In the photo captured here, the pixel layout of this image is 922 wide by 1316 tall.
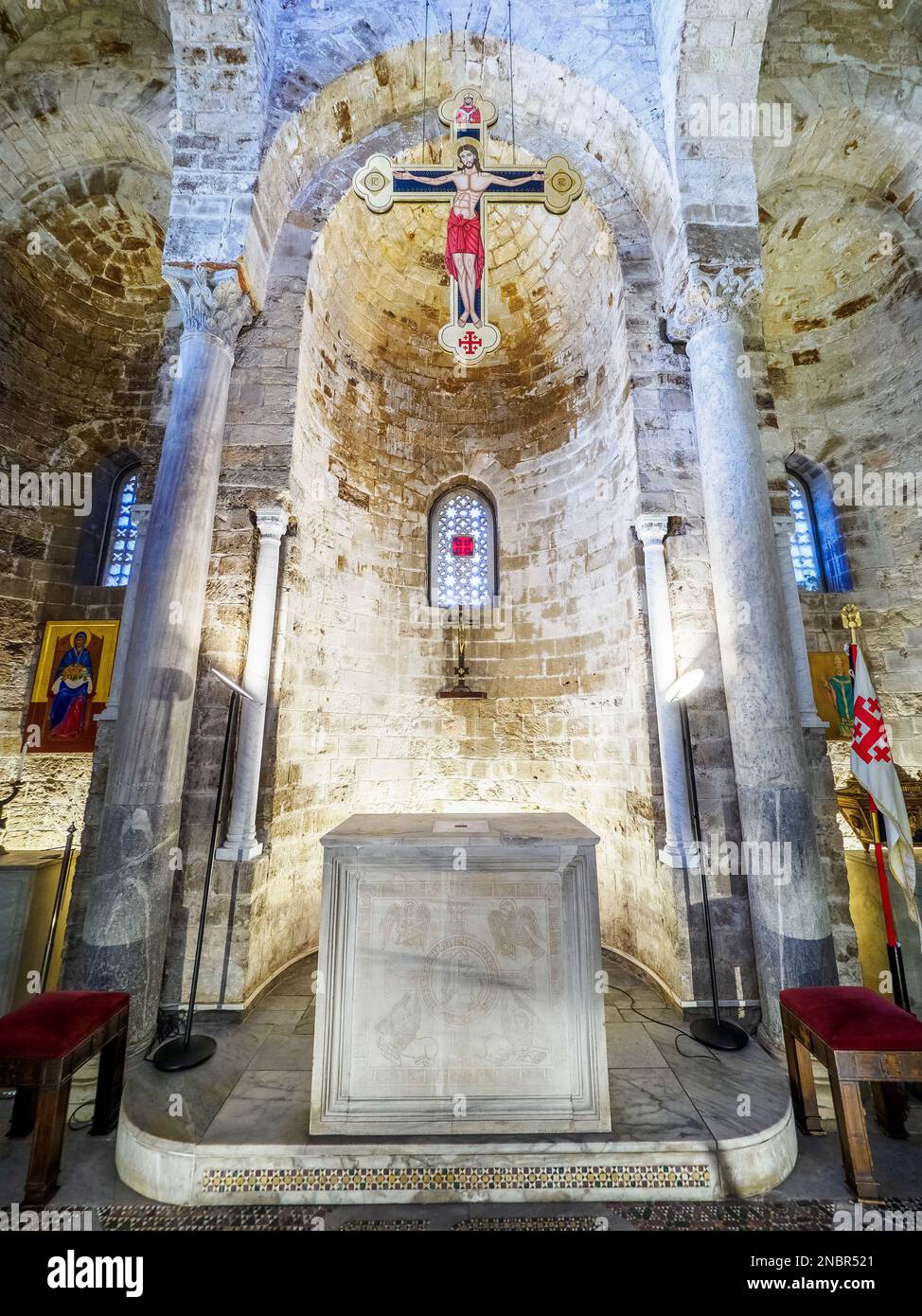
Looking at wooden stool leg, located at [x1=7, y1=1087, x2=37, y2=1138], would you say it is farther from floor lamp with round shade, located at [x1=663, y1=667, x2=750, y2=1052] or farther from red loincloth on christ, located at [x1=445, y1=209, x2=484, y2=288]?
red loincloth on christ, located at [x1=445, y1=209, x2=484, y2=288]

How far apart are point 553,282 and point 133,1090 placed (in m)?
7.50

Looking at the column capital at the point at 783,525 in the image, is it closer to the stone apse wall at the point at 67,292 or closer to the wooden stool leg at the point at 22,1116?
the stone apse wall at the point at 67,292

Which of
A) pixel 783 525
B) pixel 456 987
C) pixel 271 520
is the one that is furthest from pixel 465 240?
pixel 456 987

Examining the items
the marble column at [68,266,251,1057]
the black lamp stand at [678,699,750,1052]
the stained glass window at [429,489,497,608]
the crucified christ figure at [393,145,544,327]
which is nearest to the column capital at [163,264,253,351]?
the marble column at [68,266,251,1057]

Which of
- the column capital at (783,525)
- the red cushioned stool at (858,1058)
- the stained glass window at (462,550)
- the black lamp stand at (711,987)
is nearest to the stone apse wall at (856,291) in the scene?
the column capital at (783,525)

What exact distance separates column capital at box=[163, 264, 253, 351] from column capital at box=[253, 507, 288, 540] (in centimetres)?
139

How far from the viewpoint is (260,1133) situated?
7.79 ft

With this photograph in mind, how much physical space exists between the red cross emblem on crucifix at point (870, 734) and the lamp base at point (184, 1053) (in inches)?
169

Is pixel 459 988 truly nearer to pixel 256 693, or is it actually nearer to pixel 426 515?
pixel 256 693

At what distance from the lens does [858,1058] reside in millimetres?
2275

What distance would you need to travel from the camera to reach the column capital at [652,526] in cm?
422

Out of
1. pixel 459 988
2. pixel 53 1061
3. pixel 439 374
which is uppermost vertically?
pixel 439 374

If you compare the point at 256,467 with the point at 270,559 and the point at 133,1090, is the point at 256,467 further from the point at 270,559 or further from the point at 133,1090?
the point at 133,1090

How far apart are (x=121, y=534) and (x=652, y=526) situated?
613cm
